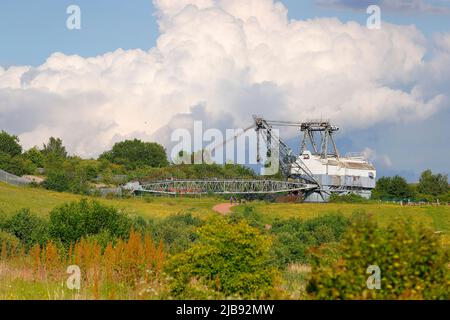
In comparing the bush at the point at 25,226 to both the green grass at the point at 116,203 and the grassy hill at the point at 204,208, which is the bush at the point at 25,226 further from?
the grassy hill at the point at 204,208

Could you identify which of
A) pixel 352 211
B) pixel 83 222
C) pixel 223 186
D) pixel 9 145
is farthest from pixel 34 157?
pixel 83 222

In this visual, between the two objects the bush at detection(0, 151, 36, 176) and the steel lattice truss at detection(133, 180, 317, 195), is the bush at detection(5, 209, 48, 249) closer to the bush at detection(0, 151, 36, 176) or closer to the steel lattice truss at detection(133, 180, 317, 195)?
the steel lattice truss at detection(133, 180, 317, 195)

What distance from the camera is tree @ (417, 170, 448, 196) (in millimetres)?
128750

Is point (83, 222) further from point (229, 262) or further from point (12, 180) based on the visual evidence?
point (12, 180)

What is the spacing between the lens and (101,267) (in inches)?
1099

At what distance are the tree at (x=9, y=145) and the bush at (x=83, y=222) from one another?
5066 inches

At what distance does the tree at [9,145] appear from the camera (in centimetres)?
16725

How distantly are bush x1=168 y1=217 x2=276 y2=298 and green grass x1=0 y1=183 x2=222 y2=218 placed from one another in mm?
45129

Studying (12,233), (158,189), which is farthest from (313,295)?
(158,189)

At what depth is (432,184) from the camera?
130 metres

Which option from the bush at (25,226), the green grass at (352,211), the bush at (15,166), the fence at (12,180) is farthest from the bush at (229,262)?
the bush at (15,166)

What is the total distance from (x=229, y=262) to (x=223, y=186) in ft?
311

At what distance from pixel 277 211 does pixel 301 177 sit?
30.3 meters
